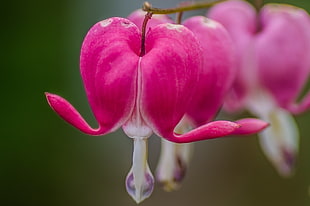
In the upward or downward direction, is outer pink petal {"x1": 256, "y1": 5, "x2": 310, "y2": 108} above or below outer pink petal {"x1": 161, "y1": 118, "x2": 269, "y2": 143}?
below

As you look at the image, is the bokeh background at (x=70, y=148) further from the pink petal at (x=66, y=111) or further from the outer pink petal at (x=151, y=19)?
the pink petal at (x=66, y=111)

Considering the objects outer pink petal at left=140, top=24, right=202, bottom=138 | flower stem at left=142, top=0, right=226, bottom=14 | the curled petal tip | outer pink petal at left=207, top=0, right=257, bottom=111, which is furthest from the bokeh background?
outer pink petal at left=140, top=24, right=202, bottom=138

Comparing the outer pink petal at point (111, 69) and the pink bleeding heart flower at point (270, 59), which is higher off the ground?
the outer pink petal at point (111, 69)

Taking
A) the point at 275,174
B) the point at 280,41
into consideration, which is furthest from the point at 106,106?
the point at 275,174

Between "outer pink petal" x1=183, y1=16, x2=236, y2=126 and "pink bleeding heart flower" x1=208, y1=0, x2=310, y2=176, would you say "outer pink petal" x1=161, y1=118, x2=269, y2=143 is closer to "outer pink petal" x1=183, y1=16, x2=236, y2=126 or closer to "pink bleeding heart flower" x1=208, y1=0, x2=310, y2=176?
"outer pink petal" x1=183, y1=16, x2=236, y2=126

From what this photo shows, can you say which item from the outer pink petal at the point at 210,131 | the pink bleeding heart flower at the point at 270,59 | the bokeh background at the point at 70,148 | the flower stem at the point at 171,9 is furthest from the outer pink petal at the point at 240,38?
the bokeh background at the point at 70,148

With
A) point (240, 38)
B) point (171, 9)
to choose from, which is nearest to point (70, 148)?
point (240, 38)

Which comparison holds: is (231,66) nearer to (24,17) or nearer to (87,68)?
(87,68)
